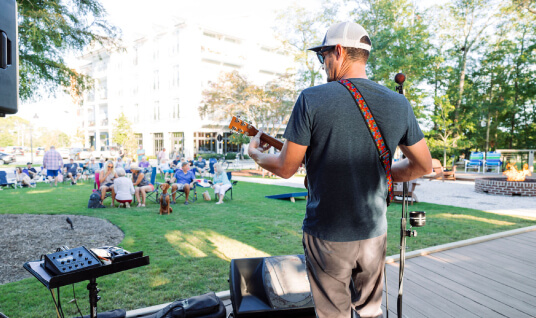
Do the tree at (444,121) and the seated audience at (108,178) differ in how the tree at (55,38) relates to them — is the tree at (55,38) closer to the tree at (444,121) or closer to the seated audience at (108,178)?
the seated audience at (108,178)

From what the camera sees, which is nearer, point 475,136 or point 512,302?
point 512,302

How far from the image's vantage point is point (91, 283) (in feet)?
7.27

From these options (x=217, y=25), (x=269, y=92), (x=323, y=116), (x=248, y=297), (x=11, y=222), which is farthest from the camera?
(x=217, y=25)

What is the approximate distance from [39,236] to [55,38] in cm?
346

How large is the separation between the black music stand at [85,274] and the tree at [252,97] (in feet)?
70.1

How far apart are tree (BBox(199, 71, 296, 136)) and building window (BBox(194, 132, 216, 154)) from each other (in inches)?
575

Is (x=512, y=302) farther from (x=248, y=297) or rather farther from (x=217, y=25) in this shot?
(x=217, y=25)

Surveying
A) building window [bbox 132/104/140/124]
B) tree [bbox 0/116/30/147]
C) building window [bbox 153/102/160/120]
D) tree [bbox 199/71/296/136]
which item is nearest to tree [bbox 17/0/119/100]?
tree [bbox 199/71/296/136]

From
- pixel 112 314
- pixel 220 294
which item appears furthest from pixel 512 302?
pixel 112 314

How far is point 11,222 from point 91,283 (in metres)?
A: 5.84

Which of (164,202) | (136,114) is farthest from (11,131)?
(164,202)

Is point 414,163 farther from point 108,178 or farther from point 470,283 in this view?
point 108,178

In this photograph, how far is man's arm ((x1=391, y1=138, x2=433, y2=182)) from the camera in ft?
5.49

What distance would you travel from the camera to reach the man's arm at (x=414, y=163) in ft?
5.49
